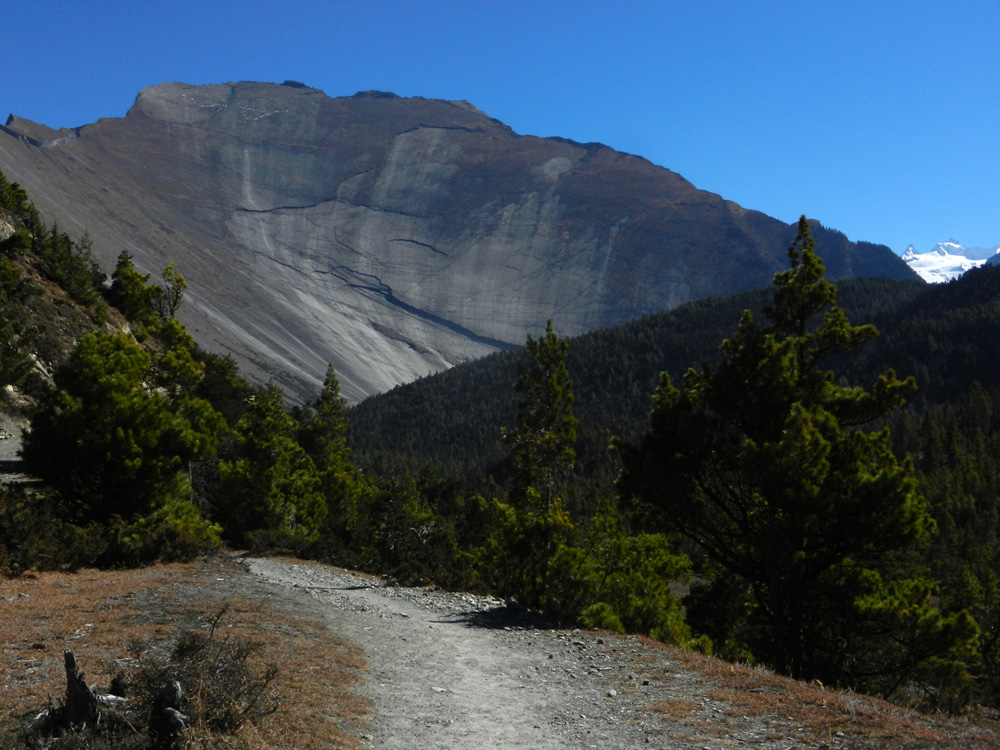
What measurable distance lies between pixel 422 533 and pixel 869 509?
14.2 m

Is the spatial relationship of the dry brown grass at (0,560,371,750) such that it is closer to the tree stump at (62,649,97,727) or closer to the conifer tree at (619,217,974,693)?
the tree stump at (62,649,97,727)

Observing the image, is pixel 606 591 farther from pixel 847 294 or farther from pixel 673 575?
pixel 847 294

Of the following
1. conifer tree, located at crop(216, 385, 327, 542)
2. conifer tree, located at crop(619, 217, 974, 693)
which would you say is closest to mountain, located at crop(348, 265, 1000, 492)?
conifer tree, located at crop(216, 385, 327, 542)

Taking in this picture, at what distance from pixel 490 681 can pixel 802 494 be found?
6387 millimetres

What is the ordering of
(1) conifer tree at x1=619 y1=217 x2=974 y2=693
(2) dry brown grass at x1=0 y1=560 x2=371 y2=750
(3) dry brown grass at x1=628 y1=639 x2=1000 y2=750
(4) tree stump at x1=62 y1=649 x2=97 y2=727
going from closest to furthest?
(4) tree stump at x1=62 y1=649 x2=97 y2=727 → (2) dry brown grass at x1=0 y1=560 x2=371 y2=750 → (3) dry brown grass at x1=628 y1=639 x2=1000 y2=750 → (1) conifer tree at x1=619 y1=217 x2=974 y2=693

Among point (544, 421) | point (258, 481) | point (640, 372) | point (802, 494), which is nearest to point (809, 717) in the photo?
point (802, 494)

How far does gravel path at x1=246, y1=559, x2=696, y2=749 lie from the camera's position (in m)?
7.00

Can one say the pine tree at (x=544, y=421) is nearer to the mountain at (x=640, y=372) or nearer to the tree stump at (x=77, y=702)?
the tree stump at (x=77, y=702)

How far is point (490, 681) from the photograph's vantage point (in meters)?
9.12

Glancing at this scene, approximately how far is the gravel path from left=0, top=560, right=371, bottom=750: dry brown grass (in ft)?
1.59

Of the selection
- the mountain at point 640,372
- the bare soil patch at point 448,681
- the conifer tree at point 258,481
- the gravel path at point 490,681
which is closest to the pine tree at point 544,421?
the gravel path at point 490,681

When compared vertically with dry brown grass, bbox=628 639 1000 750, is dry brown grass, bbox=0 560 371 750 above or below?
below

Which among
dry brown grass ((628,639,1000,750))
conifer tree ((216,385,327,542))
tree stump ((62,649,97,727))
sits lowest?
conifer tree ((216,385,327,542))

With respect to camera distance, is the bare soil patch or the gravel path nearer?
the bare soil patch
